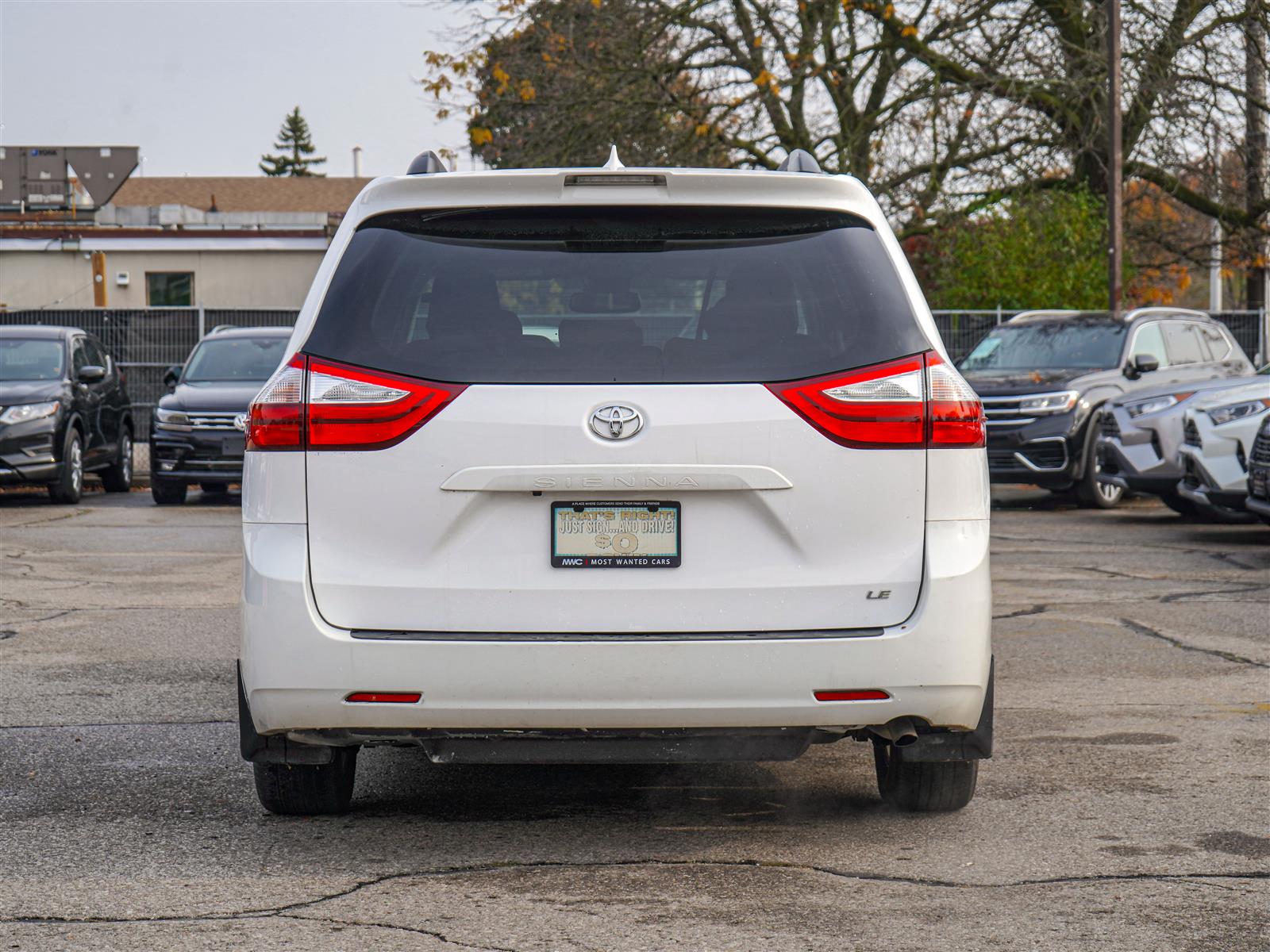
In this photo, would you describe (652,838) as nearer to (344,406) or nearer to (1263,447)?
(344,406)

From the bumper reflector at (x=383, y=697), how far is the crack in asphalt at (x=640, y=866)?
487mm

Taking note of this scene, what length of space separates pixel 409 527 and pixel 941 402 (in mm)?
1378

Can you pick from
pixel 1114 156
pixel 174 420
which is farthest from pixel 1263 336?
A: pixel 174 420

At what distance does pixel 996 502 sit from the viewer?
713 inches

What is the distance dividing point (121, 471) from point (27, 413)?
2824 mm

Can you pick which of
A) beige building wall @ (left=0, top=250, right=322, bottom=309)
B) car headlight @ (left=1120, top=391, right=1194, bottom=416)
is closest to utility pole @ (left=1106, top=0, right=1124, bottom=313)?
car headlight @ (left=1120, top=391, right=1194, bottom=416)

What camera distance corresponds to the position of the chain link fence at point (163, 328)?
2497 cm

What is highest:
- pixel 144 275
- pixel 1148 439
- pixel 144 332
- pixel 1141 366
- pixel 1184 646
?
pixel 144 275

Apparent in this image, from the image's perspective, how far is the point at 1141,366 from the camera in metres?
17.1

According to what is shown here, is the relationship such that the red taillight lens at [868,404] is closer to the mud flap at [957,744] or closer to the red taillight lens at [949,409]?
the red taillight lens at [949,409]

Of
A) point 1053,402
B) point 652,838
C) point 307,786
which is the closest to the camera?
point 652,838

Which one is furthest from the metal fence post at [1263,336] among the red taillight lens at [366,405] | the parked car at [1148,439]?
the red taillight lens at [366,405]

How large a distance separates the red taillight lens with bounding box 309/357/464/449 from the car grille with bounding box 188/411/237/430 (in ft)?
43.7

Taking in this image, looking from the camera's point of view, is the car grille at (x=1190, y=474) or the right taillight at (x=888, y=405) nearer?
the right taillight at (x=888, y=405)
